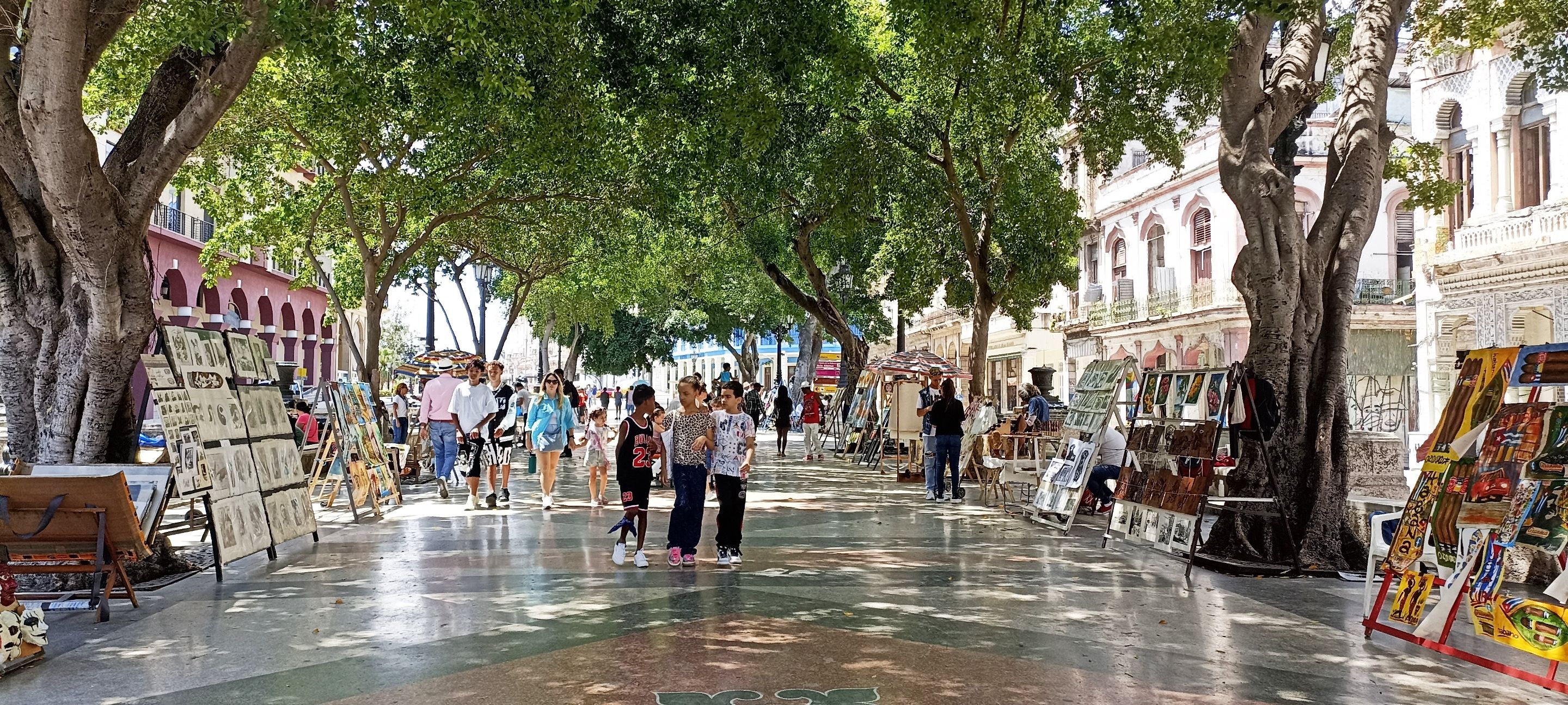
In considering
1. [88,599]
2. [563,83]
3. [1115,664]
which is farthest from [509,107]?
[1115,664]

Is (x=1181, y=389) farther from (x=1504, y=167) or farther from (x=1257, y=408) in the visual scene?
(x=1504, y=167)

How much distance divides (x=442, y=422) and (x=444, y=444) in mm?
369

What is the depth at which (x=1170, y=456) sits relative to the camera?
10695mm

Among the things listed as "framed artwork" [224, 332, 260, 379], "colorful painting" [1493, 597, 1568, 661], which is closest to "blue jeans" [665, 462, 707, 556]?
"framed artwork" [224, 332, 260, 379]

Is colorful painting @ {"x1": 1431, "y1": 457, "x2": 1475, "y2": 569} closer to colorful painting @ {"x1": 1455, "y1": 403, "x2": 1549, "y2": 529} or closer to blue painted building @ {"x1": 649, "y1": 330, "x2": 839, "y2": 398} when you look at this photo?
colorful painting @ {"x1": 1455, "y1": 403, "x2": 1549, "y2": 529}

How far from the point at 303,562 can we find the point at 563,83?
5014 millimetres

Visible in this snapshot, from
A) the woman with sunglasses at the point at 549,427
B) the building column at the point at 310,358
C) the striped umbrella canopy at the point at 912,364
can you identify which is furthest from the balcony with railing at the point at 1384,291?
the building column at the point at 310,358

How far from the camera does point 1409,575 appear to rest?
6871 mm

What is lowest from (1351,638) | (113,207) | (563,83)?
(1351,638)

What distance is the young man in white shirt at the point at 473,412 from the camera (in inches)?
562

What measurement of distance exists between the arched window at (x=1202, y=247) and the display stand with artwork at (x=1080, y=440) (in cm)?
1899

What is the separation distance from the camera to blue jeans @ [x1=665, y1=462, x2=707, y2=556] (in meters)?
9.68

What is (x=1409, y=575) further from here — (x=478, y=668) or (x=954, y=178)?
(x=954, y=178)

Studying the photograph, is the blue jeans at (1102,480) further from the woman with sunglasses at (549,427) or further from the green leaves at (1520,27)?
the woman with sunglasses at (549,427)
